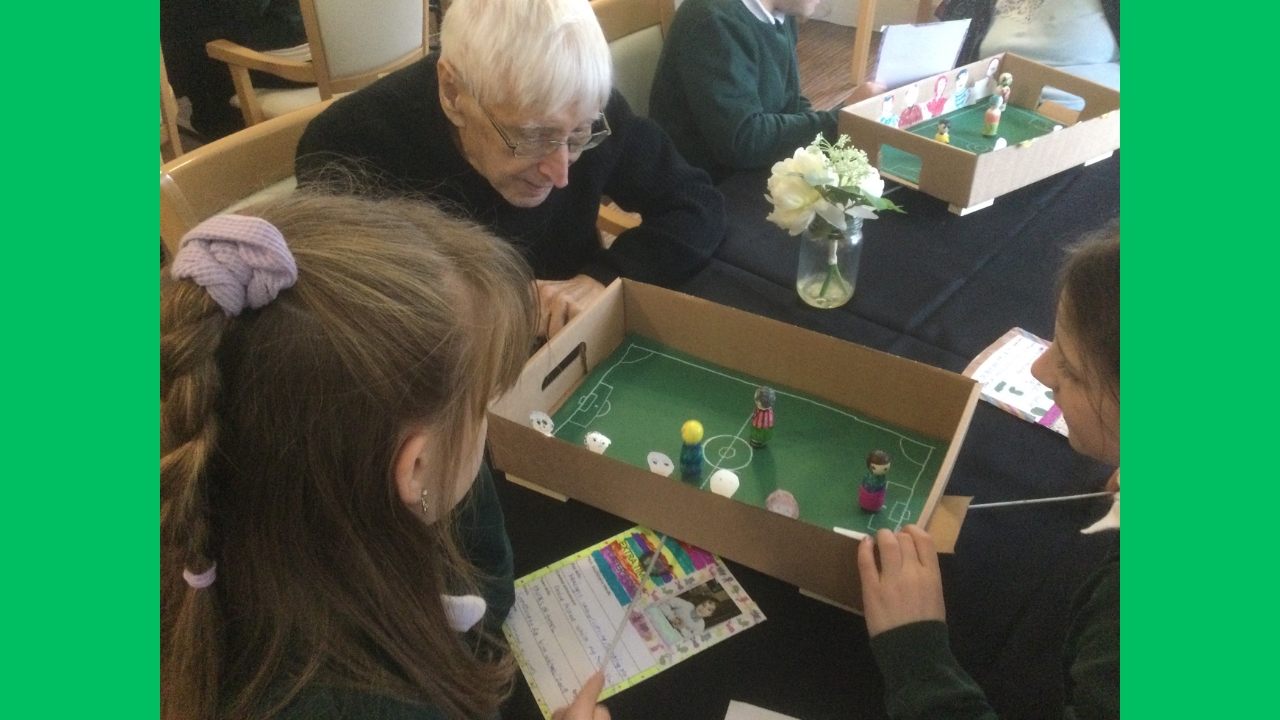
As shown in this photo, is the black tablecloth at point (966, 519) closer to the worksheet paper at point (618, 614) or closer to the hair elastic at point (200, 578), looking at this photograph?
the worksheet paper at point (618, 614)

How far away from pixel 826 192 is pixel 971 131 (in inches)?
31.1

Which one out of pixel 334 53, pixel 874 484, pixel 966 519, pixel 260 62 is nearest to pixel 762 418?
pixel 874 484

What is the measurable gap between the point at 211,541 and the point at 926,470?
2.74ft

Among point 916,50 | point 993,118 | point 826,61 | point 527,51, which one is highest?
point 527,51

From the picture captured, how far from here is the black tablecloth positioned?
32.3 inches

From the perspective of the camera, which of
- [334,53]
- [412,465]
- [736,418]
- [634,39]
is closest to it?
[412,465]

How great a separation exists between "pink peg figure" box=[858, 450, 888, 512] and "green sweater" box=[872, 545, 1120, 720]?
7.4 inches

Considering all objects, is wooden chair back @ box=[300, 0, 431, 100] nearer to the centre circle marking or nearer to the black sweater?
the black sweater

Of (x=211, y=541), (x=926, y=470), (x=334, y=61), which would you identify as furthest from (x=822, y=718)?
(x=334, y=61)

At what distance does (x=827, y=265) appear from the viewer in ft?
4.25

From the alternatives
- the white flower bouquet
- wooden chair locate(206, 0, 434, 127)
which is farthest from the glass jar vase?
wooden chair locate(206, 0, 434, 127)

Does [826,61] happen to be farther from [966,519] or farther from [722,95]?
[966,519]

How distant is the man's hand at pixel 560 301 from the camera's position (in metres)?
1.26

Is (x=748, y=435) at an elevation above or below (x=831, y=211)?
below
